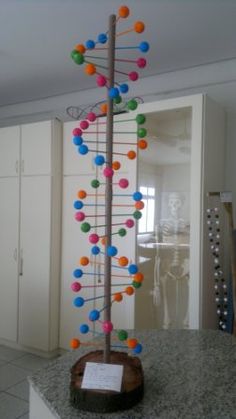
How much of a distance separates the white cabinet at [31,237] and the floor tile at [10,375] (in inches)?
11.9

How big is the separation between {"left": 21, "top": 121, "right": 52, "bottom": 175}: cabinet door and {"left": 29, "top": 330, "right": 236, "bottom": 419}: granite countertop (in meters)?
2.20

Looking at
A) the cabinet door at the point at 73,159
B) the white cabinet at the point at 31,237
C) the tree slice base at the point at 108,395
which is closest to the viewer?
the tree slice base at the point at 108,395

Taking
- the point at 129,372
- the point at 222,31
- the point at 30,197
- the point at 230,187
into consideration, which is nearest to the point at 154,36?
the point at 222,31

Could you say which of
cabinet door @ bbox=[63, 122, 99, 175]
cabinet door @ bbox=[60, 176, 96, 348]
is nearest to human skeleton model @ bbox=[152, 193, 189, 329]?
cabinet door @ bbox=[60, 176, 96, 348]

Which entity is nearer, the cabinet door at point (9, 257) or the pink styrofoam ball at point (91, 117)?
the pink styrofoam ball at point (91, 117)

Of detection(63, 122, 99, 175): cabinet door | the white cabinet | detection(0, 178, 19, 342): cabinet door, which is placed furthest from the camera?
detection(0, 178, 19, 342): cabinet door

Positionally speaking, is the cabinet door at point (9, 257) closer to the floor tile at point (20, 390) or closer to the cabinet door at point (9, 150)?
the cabinet door at point (9, 150)

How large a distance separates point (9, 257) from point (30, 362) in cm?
105

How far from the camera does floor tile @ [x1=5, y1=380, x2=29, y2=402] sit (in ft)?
8.80

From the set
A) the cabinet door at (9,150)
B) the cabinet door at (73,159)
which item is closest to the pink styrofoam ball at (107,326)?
the cabinet door at (73,159)

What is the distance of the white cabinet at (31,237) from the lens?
3318 millimetres

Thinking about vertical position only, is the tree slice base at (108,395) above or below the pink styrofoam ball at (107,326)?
below

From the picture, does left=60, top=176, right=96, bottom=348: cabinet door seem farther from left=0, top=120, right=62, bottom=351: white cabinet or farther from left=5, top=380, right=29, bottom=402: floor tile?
Result: left=5, top=380, right=29, bottom=402: floor tile

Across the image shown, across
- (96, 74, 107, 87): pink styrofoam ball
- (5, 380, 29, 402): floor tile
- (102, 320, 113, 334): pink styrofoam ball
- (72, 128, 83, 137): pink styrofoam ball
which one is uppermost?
(96, 74, 107, 87): pink styrofoam ball
